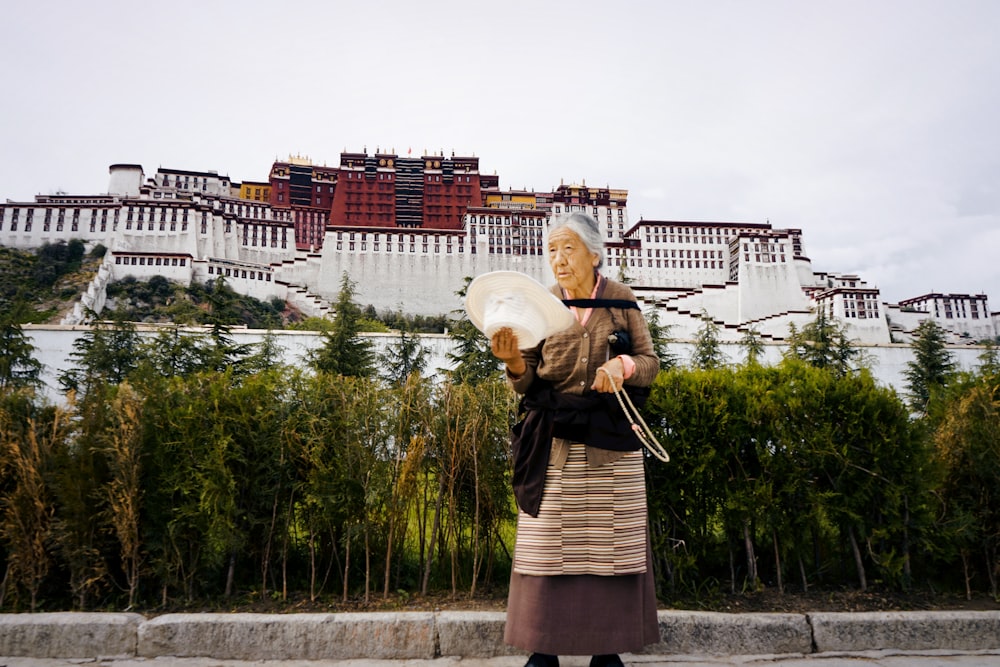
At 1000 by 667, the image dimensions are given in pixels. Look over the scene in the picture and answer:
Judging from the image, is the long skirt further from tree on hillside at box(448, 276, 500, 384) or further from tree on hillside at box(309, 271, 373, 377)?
tree on hillside at box(309, 271, 373, 377)

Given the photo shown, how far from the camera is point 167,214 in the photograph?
63.9 m

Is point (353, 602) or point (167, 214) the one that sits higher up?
point (167, 214)

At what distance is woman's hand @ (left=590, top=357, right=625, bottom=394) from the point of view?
2424 mm

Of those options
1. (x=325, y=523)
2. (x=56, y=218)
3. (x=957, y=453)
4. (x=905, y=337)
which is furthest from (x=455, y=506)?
(x=56, y=218)

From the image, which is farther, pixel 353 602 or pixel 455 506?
pixel 455 506

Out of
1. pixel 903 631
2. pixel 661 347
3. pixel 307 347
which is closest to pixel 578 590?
pixel 903 631

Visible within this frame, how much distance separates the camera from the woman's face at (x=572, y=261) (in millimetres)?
2703

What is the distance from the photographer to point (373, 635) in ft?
10.1

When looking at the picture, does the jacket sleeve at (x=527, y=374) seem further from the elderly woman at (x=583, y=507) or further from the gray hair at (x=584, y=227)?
the gray hair at (x=584, y=227)

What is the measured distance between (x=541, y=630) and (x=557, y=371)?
1.13 meters

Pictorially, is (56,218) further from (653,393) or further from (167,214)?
(653,393)

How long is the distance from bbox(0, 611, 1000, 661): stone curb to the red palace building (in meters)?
72.6

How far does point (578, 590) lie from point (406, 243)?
64067 millimetres

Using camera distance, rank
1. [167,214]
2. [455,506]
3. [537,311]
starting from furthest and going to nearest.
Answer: [167,214], [455,506], [537,311]
